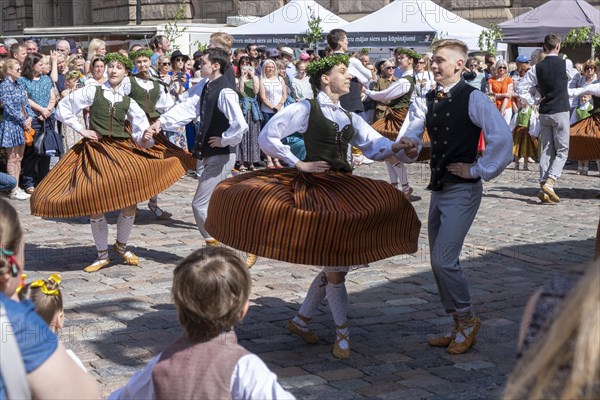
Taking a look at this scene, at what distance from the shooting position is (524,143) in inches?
599

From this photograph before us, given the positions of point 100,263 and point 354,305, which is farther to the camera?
point 100,263

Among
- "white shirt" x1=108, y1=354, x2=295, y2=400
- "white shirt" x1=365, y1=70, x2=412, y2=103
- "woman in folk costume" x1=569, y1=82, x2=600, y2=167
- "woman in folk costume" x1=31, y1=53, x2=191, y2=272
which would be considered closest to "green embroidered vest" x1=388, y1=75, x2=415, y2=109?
"white shirt" x1=365, y1=70, x2=412, y2=103

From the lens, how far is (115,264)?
8.31 m

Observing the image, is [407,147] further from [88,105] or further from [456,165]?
[88,105]

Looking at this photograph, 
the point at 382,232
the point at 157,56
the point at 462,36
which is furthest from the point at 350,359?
the point at 462,36

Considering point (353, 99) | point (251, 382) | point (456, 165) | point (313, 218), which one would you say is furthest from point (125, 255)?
point (353, 99)

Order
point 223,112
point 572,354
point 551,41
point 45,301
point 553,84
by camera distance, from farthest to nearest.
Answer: point 553,84 → point 551,41 → point 223,112 → point 45,301 → point 572,354

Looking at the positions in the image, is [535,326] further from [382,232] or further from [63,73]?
[63,73]

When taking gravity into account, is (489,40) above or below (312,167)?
above

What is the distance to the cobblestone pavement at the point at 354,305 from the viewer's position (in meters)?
5.32

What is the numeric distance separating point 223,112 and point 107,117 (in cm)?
94

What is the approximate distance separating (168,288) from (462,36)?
1293 cm

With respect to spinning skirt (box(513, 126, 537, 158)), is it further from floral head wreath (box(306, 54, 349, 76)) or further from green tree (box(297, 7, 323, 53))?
floral head wreath (box(306, 54, 349, 76))

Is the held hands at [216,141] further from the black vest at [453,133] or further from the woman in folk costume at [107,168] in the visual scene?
the black vest at [453,133]
